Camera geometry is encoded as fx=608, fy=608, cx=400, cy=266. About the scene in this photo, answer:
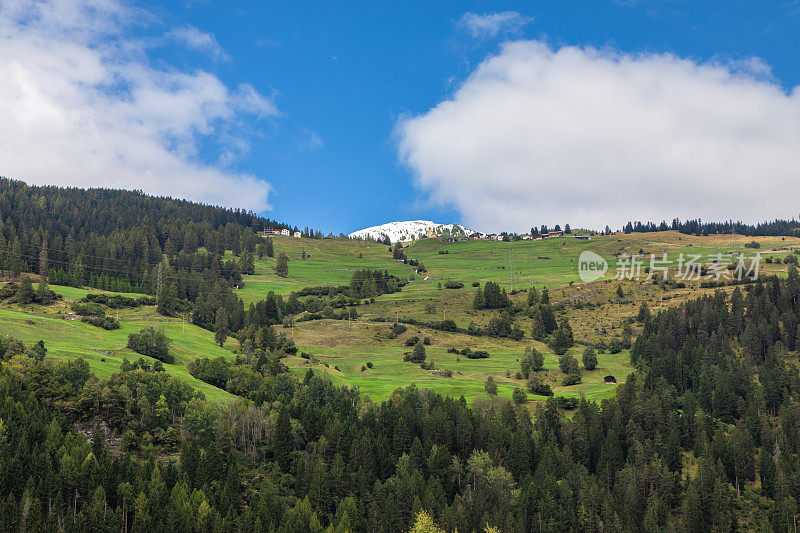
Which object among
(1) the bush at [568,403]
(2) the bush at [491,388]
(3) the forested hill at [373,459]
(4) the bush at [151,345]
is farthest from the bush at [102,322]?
(1) the bush at [568,403]

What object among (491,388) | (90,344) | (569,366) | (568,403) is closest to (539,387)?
(568,403)

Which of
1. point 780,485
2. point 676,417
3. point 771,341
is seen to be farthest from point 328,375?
point 771,341

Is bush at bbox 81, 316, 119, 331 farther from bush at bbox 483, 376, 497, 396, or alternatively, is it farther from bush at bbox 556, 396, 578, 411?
bush at bbox 556, 396, 578, 411

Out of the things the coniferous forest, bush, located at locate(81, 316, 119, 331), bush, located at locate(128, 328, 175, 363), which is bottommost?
the coniferous forest

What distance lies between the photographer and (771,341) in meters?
198

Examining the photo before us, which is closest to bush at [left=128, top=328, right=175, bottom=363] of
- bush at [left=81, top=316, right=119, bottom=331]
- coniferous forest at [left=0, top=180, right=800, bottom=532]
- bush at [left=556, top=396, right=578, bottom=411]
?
coniferous forest at [left=0, top=180, right=800, bottom=532]

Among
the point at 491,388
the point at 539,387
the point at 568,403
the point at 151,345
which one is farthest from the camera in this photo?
the point at 539,387

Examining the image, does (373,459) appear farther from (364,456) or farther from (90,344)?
(90,344)

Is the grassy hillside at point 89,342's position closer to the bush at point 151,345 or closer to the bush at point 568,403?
the bush at point 151,345

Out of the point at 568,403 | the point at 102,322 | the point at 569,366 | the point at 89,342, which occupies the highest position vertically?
the point at 102,322

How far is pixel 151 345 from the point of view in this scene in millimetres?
167500

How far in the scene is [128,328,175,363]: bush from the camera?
166 metres

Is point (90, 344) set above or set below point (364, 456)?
above

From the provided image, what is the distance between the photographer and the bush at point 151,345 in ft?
545
